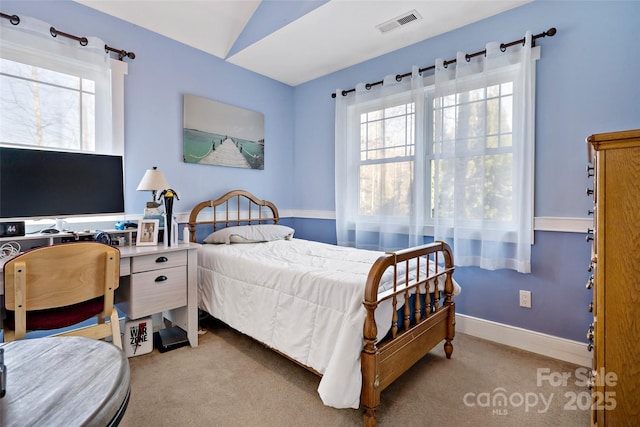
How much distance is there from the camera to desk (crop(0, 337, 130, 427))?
604mm

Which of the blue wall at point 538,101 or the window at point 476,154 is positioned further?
the window at point 476,154

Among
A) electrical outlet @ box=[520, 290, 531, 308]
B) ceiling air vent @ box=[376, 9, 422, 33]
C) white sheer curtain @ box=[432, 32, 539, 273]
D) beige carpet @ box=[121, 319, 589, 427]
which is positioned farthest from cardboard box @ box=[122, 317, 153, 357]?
ceiling air vent @ box=[376, 9, 422, 33]

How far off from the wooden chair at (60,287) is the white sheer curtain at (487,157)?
7.79ft

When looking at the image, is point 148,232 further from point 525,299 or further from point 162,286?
point 525,299

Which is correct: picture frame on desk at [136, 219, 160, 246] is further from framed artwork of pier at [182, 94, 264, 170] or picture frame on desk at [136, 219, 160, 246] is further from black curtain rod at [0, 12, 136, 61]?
black curtain rod at [0, 12, 136, 61]

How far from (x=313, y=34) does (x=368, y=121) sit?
3.09 ft

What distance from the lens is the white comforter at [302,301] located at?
4.91 feet

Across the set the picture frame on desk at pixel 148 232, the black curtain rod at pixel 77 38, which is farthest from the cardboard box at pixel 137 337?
the black curtain rod at pixel 77 38

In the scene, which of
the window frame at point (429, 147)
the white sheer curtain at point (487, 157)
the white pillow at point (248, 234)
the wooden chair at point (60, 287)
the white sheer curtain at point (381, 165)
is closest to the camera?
the wooden chair at point (60, 287)

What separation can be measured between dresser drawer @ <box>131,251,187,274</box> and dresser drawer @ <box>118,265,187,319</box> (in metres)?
0.03

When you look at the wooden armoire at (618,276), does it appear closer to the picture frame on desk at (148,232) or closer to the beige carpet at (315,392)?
the beige carpet at (315,392)

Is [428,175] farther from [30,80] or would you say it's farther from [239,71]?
[30,80]

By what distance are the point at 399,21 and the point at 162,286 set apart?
2718 millimetres

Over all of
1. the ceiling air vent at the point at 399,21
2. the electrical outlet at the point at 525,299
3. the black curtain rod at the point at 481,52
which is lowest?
the electrical outlet at the point at 525,299
